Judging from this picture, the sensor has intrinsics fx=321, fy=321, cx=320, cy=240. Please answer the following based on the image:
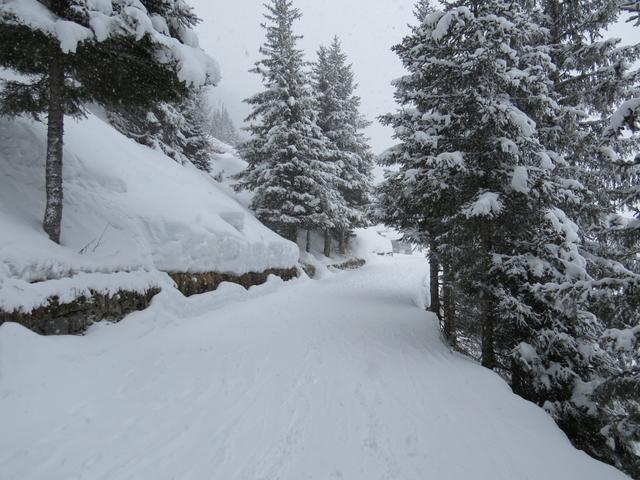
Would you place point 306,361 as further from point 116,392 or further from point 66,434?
point 66,434

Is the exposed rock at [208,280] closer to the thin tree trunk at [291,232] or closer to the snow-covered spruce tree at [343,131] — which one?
the thin tree trunk at [291,232]

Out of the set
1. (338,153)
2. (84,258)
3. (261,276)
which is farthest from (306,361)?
(338,153)

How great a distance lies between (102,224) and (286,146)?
37.8ft

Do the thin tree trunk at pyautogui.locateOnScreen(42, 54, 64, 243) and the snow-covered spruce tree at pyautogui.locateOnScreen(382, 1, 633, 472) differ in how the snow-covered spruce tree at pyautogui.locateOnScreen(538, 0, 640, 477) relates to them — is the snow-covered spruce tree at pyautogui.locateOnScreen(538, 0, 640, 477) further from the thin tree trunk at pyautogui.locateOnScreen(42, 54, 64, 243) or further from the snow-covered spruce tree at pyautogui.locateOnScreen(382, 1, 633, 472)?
the thin tree trunk at pyautogui.locateOnScreen(42, 54, 64, 243)

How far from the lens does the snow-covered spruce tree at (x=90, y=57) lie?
5.07 metres

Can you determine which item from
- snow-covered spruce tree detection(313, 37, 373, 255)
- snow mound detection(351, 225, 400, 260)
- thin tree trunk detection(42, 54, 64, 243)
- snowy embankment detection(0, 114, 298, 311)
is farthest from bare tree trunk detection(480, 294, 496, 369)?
snow mound detection(351, 225, 400, 260)

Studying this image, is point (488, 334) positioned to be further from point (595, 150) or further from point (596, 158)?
point (596, 158)

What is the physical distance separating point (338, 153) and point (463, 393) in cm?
1858

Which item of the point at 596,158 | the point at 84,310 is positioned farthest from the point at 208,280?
the point at 596,158

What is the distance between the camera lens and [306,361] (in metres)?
6.25

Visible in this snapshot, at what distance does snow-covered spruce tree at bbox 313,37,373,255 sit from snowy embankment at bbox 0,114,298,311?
11253 mm

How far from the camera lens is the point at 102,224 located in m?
7.68

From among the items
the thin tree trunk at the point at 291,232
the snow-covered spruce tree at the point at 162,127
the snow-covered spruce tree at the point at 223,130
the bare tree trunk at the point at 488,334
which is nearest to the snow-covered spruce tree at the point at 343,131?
the thin tree trunk at the point at 291,232

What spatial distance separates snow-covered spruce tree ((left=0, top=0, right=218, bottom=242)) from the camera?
5066 mm
